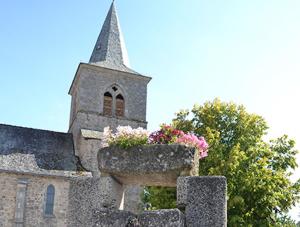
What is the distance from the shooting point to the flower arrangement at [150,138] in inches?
223

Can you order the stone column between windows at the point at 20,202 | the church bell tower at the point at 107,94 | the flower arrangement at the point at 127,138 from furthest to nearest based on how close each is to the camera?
the church bell tower at the point at 107,94
the stone column between windows at the point at 20,202
the flower arrangement at the point at 127,138

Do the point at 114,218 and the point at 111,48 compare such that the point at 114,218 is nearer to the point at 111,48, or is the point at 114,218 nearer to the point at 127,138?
the point at 127,138

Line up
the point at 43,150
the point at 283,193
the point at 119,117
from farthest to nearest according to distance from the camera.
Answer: the point at 119,117, the point at 43,150, the point at 283,193

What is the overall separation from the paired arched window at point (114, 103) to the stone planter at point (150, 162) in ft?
71.1

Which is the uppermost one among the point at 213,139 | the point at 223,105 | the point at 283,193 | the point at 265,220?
the point at 223,105

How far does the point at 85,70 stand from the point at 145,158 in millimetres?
22828

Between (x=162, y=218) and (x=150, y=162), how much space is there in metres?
0.76

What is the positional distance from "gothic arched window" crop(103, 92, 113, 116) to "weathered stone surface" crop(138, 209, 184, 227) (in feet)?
72.8

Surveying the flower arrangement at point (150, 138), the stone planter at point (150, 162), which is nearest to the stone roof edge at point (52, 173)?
the flower arrangement at point (150, 138)

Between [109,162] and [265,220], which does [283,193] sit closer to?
[265,220]

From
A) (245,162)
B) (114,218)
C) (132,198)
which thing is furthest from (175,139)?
(132,198)

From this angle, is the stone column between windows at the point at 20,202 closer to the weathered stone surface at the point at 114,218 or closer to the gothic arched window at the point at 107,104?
the gothic arched window at the point at 107,104

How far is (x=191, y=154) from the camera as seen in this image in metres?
5.40

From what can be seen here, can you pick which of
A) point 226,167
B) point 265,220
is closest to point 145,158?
point 226,167
